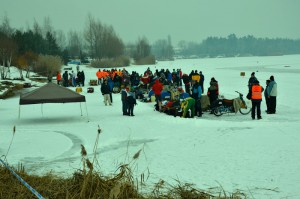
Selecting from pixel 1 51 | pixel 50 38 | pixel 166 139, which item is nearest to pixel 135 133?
pixel 166 139

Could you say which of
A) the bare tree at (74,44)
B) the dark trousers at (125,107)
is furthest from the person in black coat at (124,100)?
the bare tree at (74,44)

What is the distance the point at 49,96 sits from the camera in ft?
49.9

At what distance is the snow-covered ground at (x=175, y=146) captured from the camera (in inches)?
313

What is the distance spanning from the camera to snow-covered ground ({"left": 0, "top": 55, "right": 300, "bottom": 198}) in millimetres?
7938

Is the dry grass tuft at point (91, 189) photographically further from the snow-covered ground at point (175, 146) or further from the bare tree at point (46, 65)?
the bare tree at point (46, 65)

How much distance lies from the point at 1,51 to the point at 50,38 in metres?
37.9

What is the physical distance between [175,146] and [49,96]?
6.49 meters

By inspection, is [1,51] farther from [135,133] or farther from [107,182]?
[107,182]

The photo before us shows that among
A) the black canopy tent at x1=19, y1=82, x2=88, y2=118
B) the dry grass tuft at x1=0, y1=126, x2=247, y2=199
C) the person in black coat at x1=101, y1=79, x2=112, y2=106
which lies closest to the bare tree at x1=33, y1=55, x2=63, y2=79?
the person in black coat at x1=101, y1=79, x2=112, y2=106

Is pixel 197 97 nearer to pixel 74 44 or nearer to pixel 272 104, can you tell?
pixel 272 104

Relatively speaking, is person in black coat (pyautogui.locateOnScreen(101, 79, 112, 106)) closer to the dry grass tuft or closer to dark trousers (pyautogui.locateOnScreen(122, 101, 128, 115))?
dark trousers (pyautogui.locateOnScreen(122, 101, 128, 115))

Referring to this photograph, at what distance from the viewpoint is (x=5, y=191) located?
5820mm

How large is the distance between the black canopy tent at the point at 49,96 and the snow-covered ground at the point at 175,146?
36.8 inches

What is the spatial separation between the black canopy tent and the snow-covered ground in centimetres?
93
